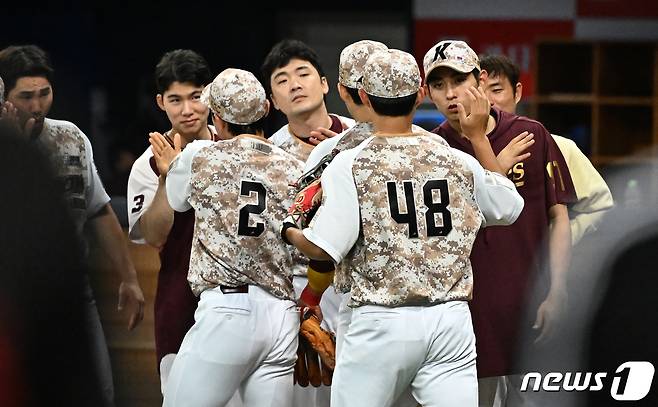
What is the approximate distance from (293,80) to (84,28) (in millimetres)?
3541

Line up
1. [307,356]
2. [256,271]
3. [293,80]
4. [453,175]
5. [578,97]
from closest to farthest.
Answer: [453,175], [256,271], [307,356], [293,80], [578,97]

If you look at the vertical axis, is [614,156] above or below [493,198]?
below

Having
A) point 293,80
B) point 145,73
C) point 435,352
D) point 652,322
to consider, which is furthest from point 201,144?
point 145,73

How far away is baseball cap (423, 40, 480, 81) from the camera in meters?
3.81

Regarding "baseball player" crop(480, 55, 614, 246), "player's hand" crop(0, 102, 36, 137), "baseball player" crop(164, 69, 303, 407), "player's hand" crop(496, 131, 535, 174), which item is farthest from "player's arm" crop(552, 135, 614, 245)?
"player's hand" crop(0, 102, 36, 137)

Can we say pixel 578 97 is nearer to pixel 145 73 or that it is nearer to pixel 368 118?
pixel 145 73

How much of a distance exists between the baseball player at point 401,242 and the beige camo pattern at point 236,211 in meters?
0.34

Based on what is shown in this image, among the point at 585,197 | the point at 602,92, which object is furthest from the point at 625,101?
the point at 585,197

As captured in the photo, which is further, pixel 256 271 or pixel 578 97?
pixel 578 97

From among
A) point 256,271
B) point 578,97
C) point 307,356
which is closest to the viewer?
point 256,271

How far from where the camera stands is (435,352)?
3.33m

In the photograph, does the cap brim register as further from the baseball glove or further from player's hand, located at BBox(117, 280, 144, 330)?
player's hand, located at BBox(117, 280, 144, 330)

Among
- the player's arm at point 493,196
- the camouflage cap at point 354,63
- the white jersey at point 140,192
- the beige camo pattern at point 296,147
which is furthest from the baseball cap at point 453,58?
the white jersey at point 140,192

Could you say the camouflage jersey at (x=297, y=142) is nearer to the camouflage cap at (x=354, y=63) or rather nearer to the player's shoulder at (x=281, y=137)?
the player's shoulder at (x=281, y=137)
